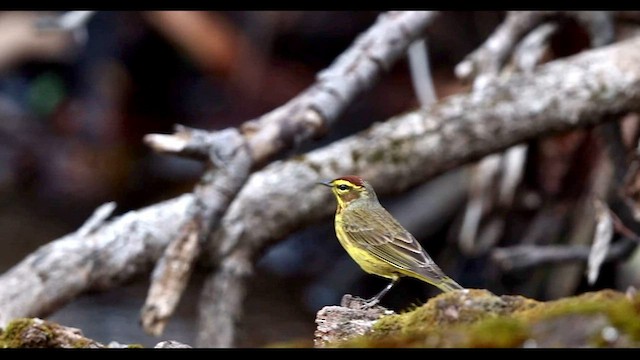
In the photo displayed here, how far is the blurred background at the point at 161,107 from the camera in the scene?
31.2 feet

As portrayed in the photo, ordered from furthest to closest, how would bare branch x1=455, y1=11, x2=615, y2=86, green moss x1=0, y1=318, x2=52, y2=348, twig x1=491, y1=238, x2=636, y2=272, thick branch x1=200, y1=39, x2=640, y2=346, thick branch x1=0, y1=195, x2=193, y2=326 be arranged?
twig x1=491, y1=238, x2=636, y2=272, bare branch x1=455, y1=11, x2=615, y2=86, thick branch x1=200, y1=39, x2=640, y2=346, thick branch x1=0, y1=195, x2=193, y2=326, green moss x1=0, y1=318, x2=52, y2=348

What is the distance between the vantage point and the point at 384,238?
162 inches

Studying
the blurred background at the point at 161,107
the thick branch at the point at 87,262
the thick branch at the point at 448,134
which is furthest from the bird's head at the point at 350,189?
the blurred background at the point at 161,107

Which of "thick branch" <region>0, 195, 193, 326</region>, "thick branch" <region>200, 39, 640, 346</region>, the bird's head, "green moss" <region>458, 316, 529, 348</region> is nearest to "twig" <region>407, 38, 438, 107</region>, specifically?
"thick branch" <region>200, 39, 640, 346</region>

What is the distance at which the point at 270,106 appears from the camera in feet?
36.3

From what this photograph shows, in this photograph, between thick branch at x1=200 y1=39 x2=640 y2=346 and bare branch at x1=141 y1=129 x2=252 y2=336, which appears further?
thick branch at x1=200 y1=39 x2=640 y2=346

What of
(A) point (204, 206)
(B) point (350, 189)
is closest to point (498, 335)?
(B) point (350, 189)

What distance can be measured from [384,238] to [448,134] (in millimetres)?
2759

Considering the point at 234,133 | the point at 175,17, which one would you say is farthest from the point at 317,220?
the point at 175,17

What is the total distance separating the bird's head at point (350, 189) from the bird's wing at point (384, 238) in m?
0.05

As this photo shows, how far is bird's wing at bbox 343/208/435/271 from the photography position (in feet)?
13.2

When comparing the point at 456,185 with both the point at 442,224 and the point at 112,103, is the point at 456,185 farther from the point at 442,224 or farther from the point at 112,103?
the point at 112,103

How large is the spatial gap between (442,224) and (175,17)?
3.47 meters

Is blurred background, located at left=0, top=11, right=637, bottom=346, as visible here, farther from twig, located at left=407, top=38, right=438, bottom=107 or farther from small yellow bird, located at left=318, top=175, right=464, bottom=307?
small yellow bird, located at left=318, top=175, right=464, bottom=307
